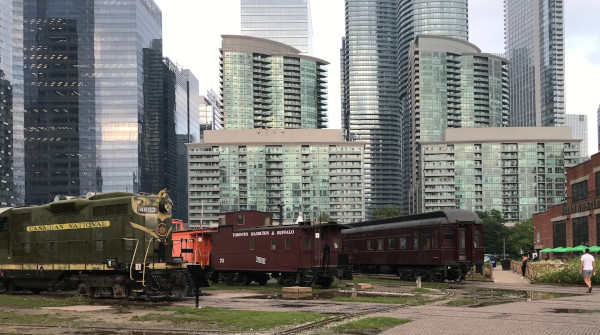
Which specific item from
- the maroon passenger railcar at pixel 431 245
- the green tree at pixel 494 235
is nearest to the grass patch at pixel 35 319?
the maroon passenger railcar at pixel 431 245

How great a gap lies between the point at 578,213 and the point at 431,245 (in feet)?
117

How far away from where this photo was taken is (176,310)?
72.7ft

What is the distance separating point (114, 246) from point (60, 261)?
3.80 metres

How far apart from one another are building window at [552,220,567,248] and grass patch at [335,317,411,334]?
64.0 m

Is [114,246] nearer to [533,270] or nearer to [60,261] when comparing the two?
[60,261]

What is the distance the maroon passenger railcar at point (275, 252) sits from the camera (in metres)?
36.4

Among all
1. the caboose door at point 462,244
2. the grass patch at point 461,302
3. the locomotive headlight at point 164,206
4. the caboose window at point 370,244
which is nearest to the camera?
the grass patch at point 461,302

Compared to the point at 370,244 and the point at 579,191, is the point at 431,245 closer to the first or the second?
the point at 370,244

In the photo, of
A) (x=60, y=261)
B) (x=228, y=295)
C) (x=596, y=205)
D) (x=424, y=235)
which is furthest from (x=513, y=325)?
(x=596, y=205)

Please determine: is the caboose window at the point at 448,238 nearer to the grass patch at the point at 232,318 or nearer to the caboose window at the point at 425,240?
the caboose window at the point at 425,240

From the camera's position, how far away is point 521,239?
160 meters

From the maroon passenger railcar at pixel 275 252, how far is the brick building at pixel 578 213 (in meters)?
37.5

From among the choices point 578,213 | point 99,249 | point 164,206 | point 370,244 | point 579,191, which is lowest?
point 370,244

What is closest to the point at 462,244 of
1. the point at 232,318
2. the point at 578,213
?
the point at 232,318
